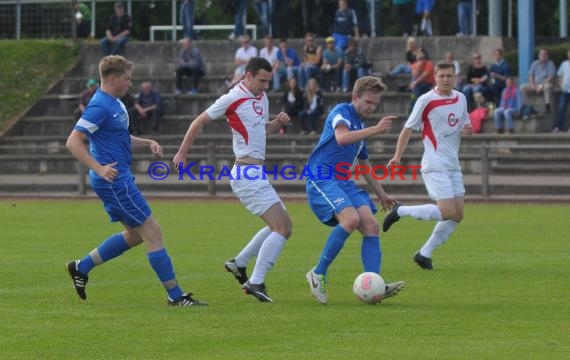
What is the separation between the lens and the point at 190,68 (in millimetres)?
35000

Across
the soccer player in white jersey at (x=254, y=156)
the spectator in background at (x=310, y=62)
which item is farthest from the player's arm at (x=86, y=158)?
the spectator in background at (x=310, y=62)

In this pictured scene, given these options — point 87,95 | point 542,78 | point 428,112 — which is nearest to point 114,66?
point 428,112

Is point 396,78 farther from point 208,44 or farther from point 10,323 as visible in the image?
point 10,323

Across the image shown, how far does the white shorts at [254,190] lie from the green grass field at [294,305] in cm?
82

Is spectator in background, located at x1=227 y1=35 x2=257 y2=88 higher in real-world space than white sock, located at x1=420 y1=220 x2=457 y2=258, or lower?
higher

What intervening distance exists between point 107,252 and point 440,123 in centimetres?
456

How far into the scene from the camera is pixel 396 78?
110 ft

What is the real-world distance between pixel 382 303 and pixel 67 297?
274 cm

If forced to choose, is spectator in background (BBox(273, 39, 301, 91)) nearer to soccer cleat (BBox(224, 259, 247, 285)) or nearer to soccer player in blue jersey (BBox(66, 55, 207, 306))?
soccer cleat (BBox(224, 259, 247, 285))

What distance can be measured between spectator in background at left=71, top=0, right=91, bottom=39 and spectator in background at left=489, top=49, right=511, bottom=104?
12.5 metres

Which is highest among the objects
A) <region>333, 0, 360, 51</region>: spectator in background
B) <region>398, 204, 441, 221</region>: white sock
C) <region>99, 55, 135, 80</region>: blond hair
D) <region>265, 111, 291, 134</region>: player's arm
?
<region>333, 0, 360, 51</region>: spectator in background

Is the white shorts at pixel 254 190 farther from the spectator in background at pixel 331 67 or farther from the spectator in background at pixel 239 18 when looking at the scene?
the spectator in background at pixel 239 18

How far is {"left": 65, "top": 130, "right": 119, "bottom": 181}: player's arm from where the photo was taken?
422 inches

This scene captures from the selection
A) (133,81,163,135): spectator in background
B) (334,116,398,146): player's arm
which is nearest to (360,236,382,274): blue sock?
(334,116,398,146): player's arm
